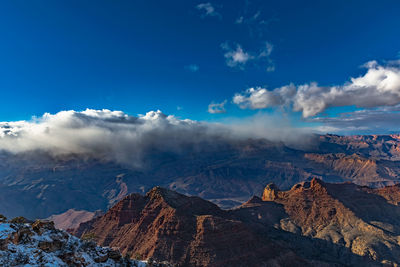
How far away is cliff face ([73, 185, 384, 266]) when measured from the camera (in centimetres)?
12638

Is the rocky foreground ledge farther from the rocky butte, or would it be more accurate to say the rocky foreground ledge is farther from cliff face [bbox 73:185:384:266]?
the rocky butte

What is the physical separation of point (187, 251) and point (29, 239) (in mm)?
104814

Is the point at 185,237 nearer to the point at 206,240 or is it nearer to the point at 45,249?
the point at 206,240

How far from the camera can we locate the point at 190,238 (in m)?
134

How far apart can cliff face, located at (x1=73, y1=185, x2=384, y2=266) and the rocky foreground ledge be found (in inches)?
3210

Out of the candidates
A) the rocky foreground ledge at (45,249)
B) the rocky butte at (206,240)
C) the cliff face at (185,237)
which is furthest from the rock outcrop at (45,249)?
the rocky butte at (206,240)

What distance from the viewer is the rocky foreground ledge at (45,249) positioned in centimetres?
3200

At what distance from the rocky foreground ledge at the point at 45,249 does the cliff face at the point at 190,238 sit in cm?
8154

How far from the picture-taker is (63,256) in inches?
1449

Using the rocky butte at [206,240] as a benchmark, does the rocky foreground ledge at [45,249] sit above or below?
above

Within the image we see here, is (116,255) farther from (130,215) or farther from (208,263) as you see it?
(130,215)

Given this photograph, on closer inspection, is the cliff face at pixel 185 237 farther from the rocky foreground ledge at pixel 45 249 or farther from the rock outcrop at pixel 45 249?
the rock outcrop at pixel 45 249

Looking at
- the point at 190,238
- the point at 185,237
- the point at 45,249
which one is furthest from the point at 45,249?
the point at 185,237

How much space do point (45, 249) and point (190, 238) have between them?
4224 inches
